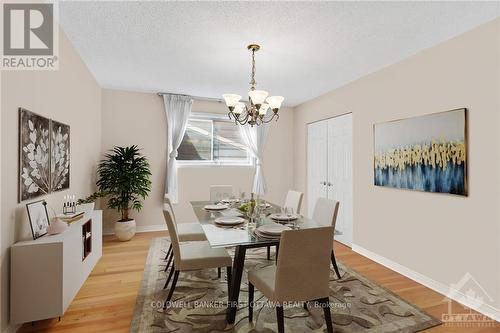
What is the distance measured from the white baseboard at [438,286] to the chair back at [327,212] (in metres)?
1.17

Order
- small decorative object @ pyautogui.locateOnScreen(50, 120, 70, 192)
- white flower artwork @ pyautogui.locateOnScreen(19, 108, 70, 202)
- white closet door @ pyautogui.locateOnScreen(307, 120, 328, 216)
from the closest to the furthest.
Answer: white flower artwork @ pyautogui.locateOnScreen(19, 108, 70, 202) < small decorative object @ pyautogui.locateOnScreen(50, 120, 70, 192) < white closet door @ pyautogui.locateOnScreen(307, 120, 328, 216)

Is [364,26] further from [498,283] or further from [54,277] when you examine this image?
[54,277]

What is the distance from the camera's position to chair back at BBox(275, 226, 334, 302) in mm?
1711

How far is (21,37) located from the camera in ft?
6.80

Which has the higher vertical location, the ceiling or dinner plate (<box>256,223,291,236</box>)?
the ceiling

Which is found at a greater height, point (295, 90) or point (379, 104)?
point (295, 90)

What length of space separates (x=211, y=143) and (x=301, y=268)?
12.7 ft

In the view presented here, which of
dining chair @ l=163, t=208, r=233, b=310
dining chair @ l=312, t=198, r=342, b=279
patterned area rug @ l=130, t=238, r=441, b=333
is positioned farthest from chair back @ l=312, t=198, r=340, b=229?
dining chair @ l=163, t=208, r=233, b=310

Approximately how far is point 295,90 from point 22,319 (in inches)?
170

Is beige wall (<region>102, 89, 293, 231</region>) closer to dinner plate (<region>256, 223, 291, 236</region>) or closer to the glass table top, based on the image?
the glass table top

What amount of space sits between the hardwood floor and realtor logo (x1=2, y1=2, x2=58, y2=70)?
203cm

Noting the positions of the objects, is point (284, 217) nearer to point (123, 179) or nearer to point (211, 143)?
point (123, 179)

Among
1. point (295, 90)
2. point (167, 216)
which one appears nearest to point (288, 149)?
point (295, 90)

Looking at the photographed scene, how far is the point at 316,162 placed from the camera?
5035 mm
